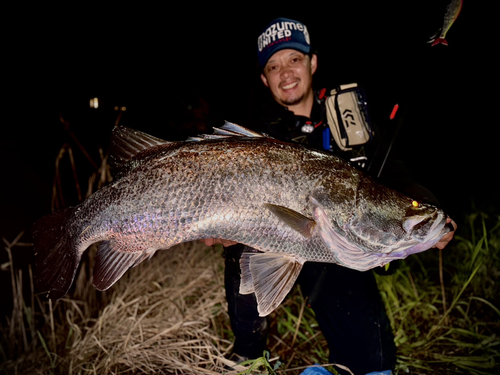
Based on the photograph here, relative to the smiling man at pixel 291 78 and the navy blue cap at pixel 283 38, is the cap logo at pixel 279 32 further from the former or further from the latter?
the smiling man at pixel 291 78

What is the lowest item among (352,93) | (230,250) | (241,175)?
(230,250)

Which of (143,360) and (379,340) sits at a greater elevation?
(379,340)

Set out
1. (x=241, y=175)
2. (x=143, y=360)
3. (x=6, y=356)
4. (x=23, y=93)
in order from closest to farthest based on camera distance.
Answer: (x=241, y=175)
(x=143, y=360)
(x=6, y=356)
(x=23, y=93)

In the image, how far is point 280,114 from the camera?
3010 millimetres

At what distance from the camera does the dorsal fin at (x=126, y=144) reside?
1958 millimetres

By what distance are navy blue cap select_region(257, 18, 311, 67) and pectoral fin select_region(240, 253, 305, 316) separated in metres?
2.33

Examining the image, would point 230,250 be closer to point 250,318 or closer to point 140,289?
point 250,318

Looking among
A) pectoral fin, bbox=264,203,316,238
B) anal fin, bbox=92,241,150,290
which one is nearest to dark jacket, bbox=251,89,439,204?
pectoral fin, bbox=264,203,316,238

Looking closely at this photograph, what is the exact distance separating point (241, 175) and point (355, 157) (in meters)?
1.54

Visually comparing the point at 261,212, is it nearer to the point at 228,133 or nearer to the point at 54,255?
the point at 228,133

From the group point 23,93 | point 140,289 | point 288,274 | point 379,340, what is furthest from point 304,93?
point 23,93

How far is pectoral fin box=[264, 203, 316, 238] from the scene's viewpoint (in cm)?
167

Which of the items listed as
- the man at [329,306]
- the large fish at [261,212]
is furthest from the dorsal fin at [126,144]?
the man at [329,306]

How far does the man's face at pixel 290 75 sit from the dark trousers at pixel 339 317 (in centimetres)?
182
